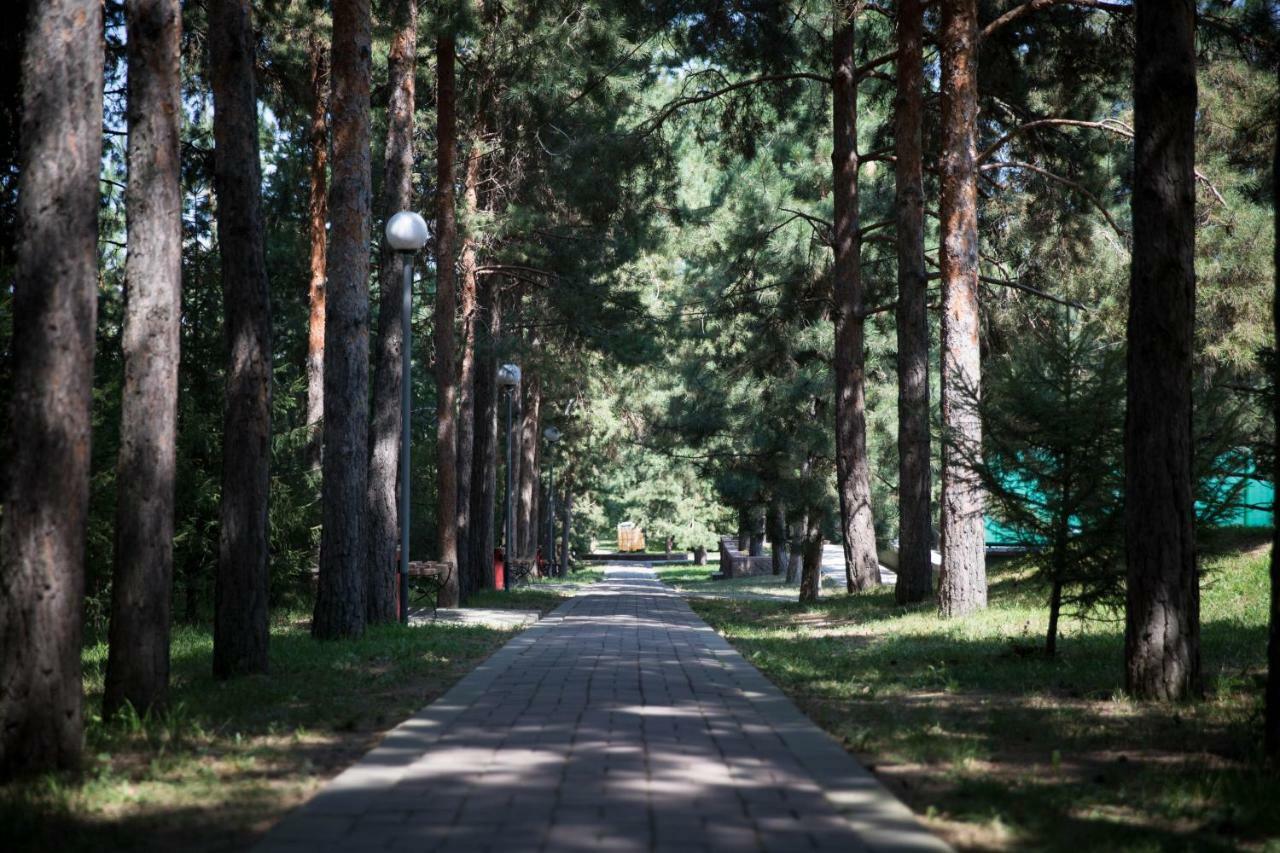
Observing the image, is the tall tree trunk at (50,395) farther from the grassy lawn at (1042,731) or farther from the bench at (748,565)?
the bench at (748,565)

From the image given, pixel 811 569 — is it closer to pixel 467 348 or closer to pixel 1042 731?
pixel 467 348

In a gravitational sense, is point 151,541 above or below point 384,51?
below

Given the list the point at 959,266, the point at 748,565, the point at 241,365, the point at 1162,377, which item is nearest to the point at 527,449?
the point at 748,565

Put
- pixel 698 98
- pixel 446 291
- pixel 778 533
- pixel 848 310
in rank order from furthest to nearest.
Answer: pixel 778 533
pixel 848 310
pixel 698 98
pixel 446 291

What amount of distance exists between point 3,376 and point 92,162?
5899 mm

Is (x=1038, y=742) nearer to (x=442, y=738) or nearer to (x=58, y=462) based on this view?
(x=442, y=738)

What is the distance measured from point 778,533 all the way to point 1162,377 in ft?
84.3

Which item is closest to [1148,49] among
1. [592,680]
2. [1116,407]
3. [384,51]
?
[1116,407]

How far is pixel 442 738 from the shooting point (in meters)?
6.98

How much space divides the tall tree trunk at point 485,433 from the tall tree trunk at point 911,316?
10.2 m

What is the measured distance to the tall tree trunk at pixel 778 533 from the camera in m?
30.9

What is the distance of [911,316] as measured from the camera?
60.5 ft

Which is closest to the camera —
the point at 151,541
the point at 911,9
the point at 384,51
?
the point at 151,541

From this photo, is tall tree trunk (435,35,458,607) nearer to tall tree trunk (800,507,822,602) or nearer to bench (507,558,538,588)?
tall tree trunk (800,507,822,602)
